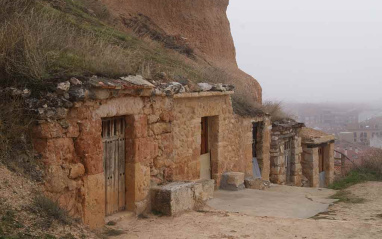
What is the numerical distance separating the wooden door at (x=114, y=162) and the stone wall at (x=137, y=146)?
105 mm

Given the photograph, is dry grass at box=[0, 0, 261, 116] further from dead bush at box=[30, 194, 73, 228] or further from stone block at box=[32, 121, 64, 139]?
dead bush at box=[30, 194, 73, 228]

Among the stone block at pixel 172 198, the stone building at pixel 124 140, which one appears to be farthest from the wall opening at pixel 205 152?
the stone block at pixel 172 198

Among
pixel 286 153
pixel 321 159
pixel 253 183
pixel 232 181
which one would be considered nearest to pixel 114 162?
pixel 232 181

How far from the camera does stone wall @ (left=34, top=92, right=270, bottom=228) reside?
6.35 meters

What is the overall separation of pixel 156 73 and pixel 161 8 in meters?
10.4

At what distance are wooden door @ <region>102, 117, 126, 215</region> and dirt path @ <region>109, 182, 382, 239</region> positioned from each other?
1.39 feet

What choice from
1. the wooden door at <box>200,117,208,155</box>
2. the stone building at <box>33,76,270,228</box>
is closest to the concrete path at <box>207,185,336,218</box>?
the stone building at <box>33,76,270,228</box>

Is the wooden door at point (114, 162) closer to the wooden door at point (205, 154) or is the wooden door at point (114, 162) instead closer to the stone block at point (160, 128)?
the stone block at point (160, 128)

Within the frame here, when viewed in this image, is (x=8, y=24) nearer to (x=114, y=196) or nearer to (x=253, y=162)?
(x=114, y=196)

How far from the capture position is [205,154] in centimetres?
1115

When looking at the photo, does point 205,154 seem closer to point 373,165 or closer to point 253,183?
point 253,183

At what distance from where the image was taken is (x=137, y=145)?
7.88m

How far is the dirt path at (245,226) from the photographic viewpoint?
6938 millimetres

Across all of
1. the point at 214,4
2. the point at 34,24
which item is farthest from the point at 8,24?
the point at 214,4
